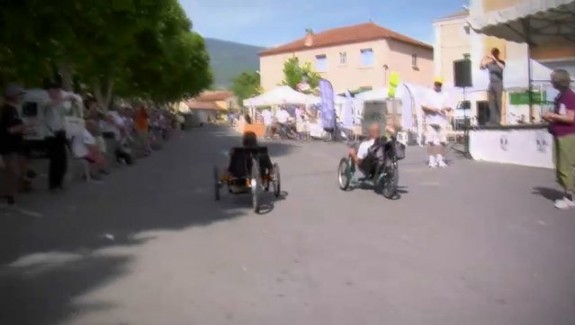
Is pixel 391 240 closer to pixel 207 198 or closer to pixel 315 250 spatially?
pixel 315 250

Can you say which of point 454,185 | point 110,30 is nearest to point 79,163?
point 110,30

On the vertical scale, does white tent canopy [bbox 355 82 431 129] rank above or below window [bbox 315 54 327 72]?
below

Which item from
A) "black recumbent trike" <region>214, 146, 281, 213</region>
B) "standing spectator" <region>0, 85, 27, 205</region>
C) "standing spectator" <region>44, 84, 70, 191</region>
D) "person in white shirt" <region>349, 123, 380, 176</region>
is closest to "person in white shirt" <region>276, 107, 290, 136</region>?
"standing spectator" <region>44, 84, 70, 191</region>

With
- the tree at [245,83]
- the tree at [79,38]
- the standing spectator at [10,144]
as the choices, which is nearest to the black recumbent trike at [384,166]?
the standing spectator at [10,144]

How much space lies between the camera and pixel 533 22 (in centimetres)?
1672

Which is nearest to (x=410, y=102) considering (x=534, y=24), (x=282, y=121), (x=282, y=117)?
(x=534, y=24)

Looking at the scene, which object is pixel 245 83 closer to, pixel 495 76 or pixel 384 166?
pixel 495 76

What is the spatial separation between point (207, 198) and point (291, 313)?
22.3ft

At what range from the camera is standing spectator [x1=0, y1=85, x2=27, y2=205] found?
10.4 meters

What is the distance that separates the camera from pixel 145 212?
1002 cm

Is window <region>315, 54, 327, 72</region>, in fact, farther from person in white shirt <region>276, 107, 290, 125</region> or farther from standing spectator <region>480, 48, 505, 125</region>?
standing spectator <region>480, 48, 505, 125</region>

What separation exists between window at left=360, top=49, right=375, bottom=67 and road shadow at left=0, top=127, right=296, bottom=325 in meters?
62.1

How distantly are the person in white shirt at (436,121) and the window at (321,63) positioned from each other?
65.9 metres

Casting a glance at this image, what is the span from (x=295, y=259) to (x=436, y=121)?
10051mm
